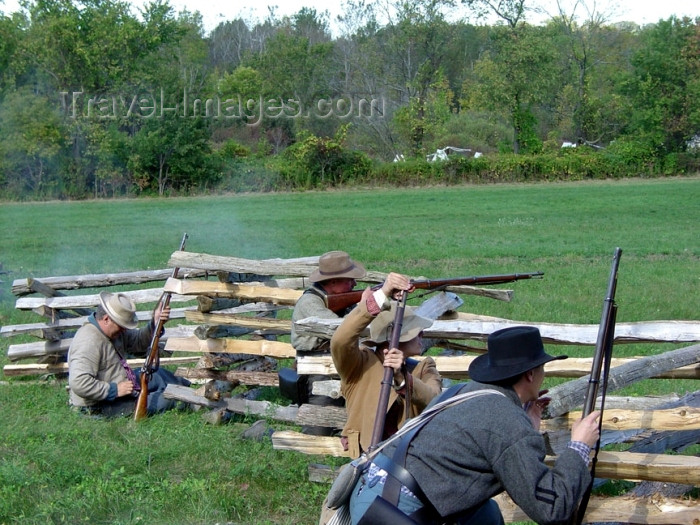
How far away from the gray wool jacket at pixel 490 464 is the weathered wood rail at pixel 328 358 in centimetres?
116

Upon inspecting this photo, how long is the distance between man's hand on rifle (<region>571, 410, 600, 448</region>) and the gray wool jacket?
90 mm

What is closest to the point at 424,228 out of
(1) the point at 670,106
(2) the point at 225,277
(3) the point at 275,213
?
(3) the point at 275,213

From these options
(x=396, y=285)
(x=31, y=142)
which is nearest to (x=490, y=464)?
(x=396, y=285)

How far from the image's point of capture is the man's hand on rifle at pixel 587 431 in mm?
3836

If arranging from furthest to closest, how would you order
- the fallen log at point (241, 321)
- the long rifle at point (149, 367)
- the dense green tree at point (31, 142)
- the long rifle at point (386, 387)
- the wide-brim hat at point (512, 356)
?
the dense green tree at point (31, 142), the fallen log at point (241, 321), the long rifle at point (149, 367), the long rifle at point (386, 387), the wide-brim hat at point (512, 356)

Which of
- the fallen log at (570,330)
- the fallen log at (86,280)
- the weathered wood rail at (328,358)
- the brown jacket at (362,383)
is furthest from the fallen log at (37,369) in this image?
the brown jacket at (362,383)

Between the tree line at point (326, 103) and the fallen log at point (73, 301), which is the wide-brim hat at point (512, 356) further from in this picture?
the tree line at point (326, 103)

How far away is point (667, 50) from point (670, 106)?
4.34m

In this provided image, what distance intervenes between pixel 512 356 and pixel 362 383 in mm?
1875

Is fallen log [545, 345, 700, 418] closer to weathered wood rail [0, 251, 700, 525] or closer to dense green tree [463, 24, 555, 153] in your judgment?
weathered wood rail [0, 251, 700, 525]

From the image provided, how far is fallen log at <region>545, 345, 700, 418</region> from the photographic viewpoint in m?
5.04

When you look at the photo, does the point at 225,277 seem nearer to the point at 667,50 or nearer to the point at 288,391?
the point at 288,391

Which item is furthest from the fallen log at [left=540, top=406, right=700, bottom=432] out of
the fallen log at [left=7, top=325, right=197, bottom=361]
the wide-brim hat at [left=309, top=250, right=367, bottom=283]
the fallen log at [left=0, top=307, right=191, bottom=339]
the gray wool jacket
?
the fallen log at [left=7, top=325, right=197, bottom=361]

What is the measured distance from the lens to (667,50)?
61.8 metres
